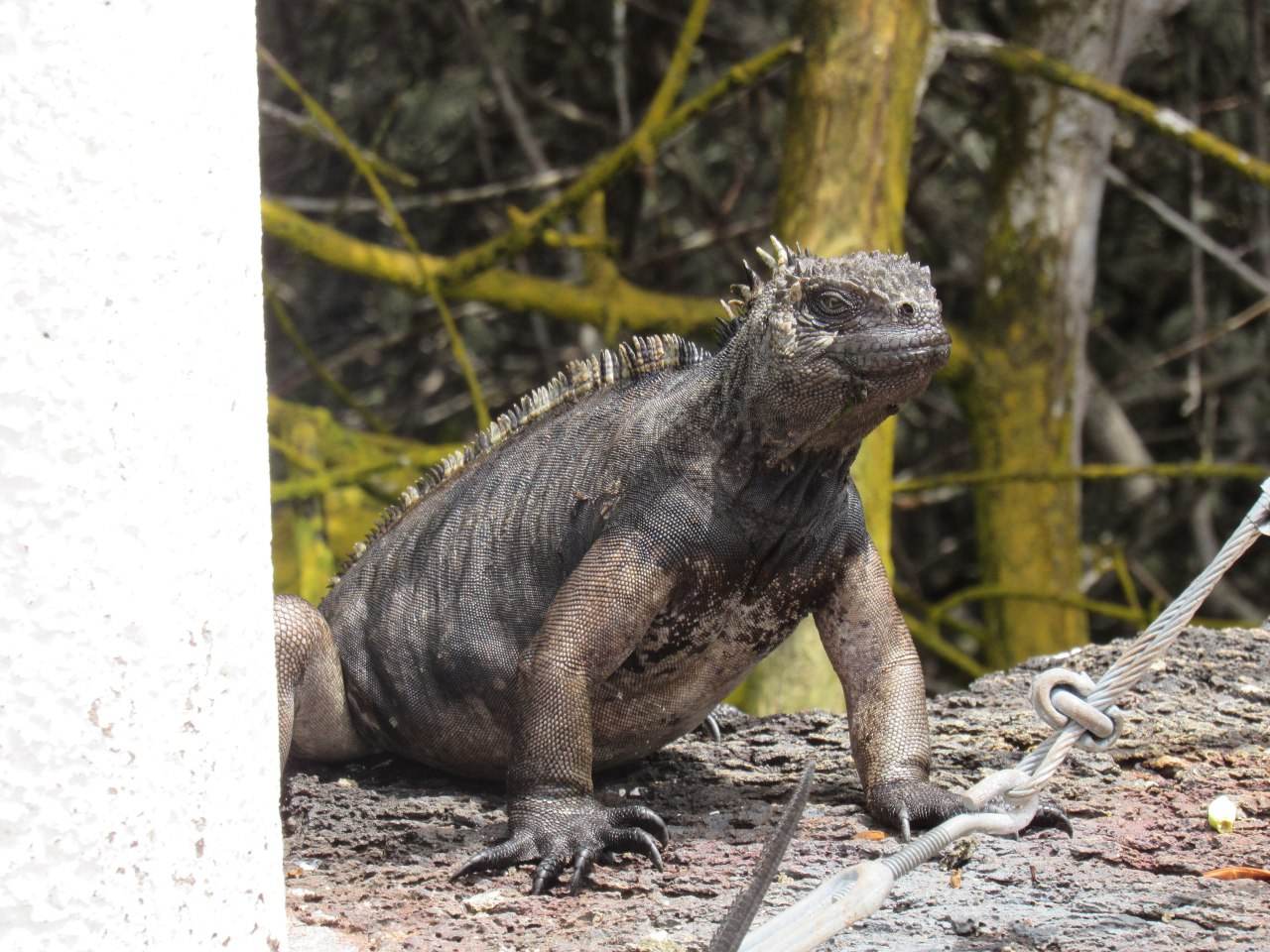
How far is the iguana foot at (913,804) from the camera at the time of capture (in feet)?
12.3

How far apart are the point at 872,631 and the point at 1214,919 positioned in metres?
1.20

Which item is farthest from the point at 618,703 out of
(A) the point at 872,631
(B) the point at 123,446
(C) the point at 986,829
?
(B) the point at 123,446

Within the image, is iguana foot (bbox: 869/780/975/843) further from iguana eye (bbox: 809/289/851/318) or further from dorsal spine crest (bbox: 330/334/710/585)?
dorsal spine crest (bbox: 330/334/710/585)

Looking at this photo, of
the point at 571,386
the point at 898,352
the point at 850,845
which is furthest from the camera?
the point at 571,386

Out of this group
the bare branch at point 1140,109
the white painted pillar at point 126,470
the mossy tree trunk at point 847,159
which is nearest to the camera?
the white painted pillar at point 126,470

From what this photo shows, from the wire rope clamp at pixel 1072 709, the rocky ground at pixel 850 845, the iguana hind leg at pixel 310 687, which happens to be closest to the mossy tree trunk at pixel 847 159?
the rocky ground at pixel 850 845

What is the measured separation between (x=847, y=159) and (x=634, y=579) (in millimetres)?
2911

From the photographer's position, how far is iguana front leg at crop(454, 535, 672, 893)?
3.73 meters

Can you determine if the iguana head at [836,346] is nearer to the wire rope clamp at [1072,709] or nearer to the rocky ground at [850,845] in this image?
the wire rope clamp at [1072,709]

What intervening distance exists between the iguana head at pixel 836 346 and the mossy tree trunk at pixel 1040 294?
12.9ft

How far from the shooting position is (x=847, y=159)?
6297 millimetres

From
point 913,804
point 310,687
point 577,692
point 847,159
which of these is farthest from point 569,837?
point 847,159

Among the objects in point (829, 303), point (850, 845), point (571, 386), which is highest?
point (829, 303)

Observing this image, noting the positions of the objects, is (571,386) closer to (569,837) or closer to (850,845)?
(569,837)
